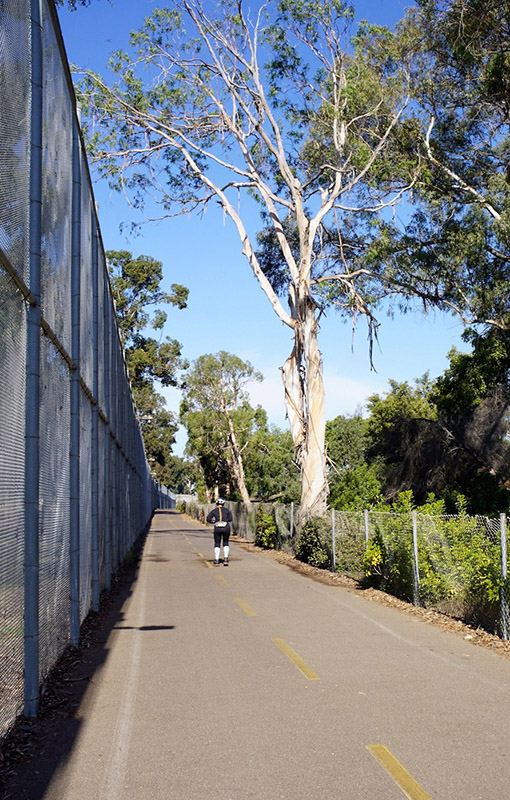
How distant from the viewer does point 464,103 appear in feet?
82.7

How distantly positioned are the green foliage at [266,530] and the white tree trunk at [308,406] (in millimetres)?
4500

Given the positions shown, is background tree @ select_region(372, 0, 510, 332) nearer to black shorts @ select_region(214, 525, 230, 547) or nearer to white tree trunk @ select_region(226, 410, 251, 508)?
black shorts @ select_region(214, 525, 230, 547)

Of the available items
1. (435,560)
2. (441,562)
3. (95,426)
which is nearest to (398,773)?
(441,562)

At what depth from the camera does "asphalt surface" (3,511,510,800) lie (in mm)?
4867

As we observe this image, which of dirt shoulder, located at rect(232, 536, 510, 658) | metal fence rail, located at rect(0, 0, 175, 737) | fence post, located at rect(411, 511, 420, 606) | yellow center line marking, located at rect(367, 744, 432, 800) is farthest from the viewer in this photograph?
fence post, located at rect(411, 511, 420, 606)

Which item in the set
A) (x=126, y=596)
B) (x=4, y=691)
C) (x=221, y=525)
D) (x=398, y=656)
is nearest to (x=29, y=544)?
(x=4, y=691)

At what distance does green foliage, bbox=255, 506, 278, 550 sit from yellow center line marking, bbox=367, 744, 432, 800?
24437 millimetres

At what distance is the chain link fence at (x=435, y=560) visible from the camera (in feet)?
33.0

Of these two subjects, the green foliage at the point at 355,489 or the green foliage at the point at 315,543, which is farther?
the green foliage at the point at 355,489

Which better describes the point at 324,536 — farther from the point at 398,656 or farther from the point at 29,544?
the point at 29,544

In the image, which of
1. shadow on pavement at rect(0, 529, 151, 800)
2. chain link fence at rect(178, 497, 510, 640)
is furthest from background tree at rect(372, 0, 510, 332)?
shadow on pavement at rect(0, 529, 151, 800)

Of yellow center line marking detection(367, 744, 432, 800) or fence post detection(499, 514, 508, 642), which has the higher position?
fence post detection(499, 514, 508, 642)

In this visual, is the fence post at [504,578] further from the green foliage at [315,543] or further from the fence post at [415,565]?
the green foliage at [315,543]

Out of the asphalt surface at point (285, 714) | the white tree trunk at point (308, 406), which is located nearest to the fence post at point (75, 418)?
the asphalt surface at point (285, 714)
